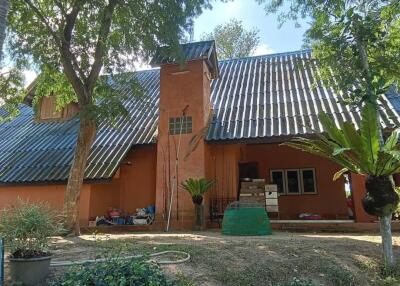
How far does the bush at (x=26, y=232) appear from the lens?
4.80 metres

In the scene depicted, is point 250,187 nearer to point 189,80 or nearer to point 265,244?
point 189,80

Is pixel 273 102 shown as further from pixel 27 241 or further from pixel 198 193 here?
pixel 27 241

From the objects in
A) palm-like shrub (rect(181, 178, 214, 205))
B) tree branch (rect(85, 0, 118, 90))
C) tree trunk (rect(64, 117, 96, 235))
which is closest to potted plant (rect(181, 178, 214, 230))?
palm-like shrub (rect(181, 178, 214, 205))

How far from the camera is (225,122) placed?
13.1 meters

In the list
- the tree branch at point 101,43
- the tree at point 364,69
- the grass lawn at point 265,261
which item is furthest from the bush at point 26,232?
the tree branch at point 101,43

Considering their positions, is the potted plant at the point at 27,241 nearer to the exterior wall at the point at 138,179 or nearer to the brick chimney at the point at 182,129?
the brick chimney at the point at 182,129

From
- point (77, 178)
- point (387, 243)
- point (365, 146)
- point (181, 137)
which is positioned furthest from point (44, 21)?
point (387, 243)

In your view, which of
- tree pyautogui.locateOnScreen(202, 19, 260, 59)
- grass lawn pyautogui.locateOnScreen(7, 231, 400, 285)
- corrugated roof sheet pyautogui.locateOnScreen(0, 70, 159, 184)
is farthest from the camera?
tree pyautogui.locateOnScreen(202, 19, 260, 59)

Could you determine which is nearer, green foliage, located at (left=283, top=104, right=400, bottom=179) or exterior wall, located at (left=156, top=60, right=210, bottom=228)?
green foliage, located at (left=283, top=104, right=400, bottom=179)

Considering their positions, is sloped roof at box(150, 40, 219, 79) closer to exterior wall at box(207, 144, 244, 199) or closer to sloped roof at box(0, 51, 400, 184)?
sloped roof at box(0, 51, 400, 184)

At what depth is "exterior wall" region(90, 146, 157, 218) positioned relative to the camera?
13203 millimetres

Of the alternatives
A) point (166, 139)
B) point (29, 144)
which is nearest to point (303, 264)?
point (166, 139)

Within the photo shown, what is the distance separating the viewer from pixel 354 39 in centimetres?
761

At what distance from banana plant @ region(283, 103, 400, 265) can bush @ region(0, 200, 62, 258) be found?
456 centimetres
